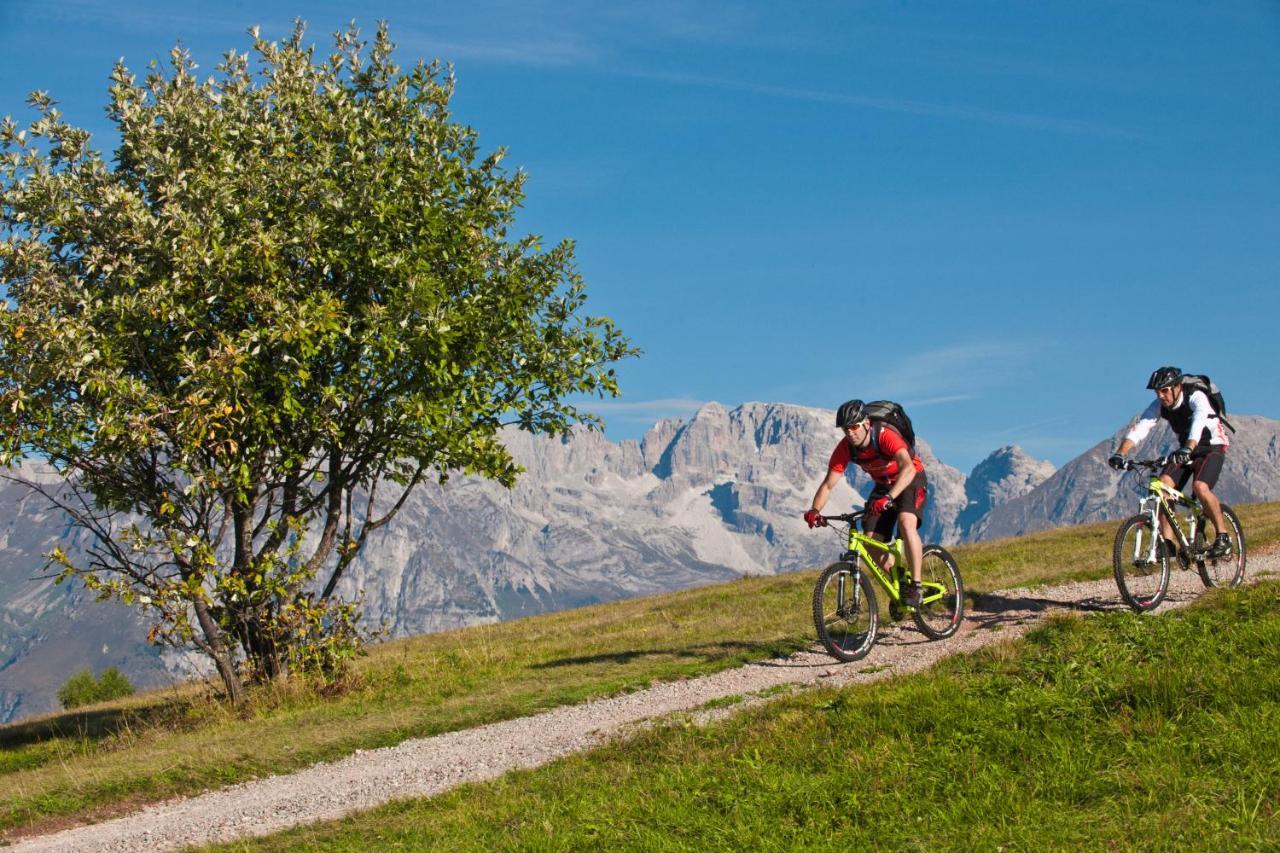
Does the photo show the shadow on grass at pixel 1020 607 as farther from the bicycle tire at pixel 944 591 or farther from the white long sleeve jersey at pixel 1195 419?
the white long sleeve jersey at pixel 1195 419

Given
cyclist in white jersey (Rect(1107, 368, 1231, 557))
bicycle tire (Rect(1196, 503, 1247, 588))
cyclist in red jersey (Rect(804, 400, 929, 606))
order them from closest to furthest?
cyclist in red jersey (Rect(804, 400, 929, 606)) < cyclist in white jersey (Rect(1107, 368, 1231, 557)) < bicycle tire (Rect(1196, 503, 1247, 588))

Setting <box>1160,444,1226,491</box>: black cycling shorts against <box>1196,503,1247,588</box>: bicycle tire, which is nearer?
<box>1160,444,1226,491</box>: black cycling shorts

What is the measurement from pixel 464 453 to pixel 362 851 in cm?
1119

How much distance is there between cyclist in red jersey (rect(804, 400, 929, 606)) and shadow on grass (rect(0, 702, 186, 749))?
12428 mm

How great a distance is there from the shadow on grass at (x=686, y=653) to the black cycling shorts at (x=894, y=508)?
2550mm

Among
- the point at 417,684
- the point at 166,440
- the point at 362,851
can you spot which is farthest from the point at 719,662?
the point at 166,440

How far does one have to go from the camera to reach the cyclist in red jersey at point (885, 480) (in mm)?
14750

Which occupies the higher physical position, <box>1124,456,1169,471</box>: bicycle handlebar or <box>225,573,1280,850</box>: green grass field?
<box>1124,456,1169,471</box>: bicycle handlebar

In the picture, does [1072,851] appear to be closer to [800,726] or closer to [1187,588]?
[800,726]

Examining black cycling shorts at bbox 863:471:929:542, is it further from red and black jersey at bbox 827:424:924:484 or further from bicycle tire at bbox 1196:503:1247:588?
bicycle tire at bbox 1196:503:1247:588

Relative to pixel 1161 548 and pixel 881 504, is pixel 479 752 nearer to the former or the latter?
pixel 881 504

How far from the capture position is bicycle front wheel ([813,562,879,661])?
1480 cm

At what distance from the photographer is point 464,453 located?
20.0 metres

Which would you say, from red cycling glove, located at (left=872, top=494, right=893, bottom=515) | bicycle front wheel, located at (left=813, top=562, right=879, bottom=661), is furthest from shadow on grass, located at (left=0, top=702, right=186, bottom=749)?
red cycling glove, located at (left=872, top=494, right=893, bottom=515)
